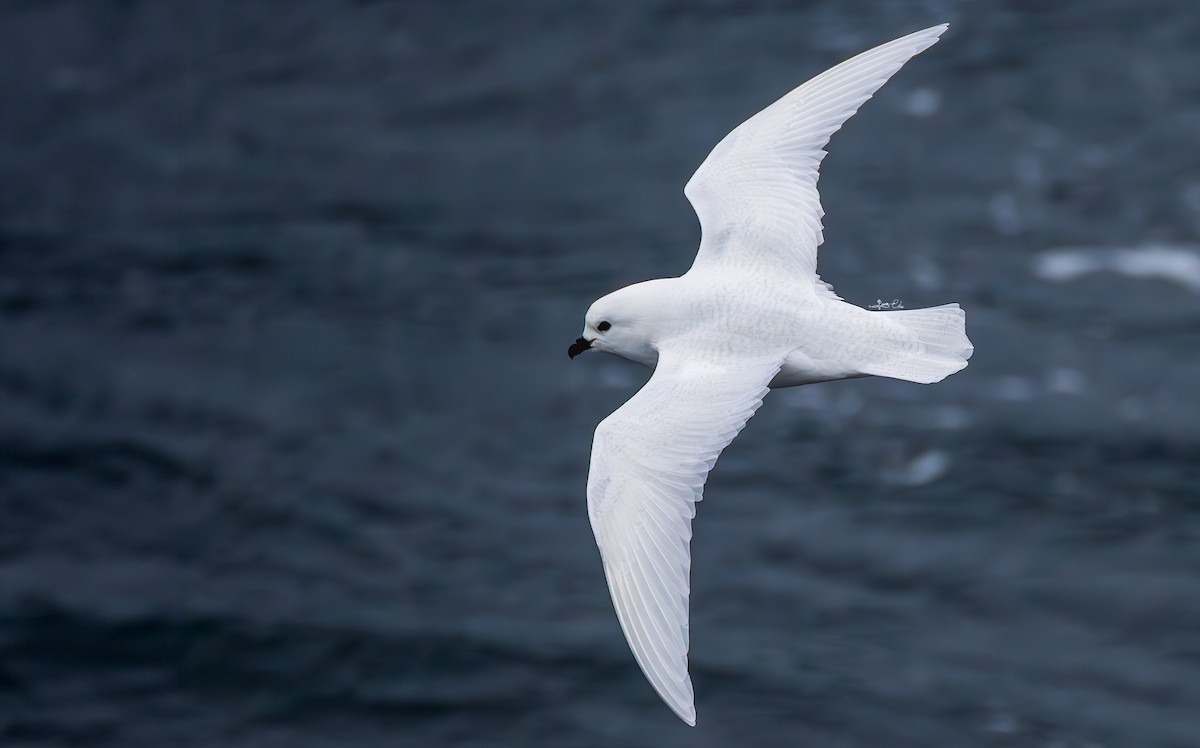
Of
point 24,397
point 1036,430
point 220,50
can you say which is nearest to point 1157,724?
point 1036,430

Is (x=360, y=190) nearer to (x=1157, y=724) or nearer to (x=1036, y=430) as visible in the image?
(x=1036, y=430)

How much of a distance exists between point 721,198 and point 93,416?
314 inches

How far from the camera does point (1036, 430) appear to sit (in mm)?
12531

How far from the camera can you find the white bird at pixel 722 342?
612cm

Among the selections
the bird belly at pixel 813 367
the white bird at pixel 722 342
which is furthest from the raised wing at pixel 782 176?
the bird belly at pixel 813 367

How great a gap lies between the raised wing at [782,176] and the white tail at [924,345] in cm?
49

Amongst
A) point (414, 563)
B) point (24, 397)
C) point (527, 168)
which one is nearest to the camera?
point (414, 563)

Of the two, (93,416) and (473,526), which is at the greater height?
(93,416)

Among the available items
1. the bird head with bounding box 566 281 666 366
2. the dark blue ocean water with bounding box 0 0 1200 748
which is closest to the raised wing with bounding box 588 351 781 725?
the bird head with bounding box 566 281 666 366

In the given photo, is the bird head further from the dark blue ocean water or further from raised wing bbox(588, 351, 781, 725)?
the dark blue ocean water

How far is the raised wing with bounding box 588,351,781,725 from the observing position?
19.5ft

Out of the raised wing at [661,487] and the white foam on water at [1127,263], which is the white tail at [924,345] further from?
the white foam on water at [1127,263]

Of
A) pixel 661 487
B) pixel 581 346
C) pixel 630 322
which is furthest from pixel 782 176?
pixel 661 487

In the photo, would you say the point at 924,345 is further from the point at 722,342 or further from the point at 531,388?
the point at 531,388
